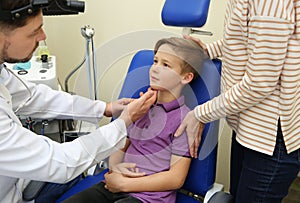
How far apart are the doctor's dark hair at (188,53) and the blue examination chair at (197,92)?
3 centimetres

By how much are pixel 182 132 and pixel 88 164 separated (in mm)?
353

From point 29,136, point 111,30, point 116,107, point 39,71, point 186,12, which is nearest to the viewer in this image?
point 29,136

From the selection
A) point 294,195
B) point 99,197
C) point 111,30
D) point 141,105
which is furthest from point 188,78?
point 294,195

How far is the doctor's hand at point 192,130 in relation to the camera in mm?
1262

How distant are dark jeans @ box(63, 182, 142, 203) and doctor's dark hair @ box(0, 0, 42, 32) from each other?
2.22ft

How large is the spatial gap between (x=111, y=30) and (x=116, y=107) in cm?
86

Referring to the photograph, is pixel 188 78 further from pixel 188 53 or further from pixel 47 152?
pixel 47 152

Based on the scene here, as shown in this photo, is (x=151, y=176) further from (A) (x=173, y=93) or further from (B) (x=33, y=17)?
(B) (x=33, y=17)

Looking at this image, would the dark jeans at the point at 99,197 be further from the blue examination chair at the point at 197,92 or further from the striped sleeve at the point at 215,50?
the striped sleeve at the point at 215,50

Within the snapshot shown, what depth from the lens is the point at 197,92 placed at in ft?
4.57

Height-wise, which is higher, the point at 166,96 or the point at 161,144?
the point at 166,96

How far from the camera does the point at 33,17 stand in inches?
39.2

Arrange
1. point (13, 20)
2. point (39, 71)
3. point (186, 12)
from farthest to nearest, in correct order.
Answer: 1. point (39, 71)
2. point (186, 12)
3. point (13, 20)

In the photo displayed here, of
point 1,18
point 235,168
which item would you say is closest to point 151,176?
point 235,168
